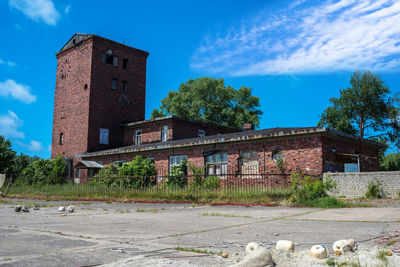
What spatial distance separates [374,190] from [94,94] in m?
26.0

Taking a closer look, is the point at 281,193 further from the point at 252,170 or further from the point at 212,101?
the point at 212,101

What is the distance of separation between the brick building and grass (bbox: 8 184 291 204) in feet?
17.6

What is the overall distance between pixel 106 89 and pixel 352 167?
2385 centimetres

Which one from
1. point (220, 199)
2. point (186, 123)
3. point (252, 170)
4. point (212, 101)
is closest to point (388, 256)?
point (220, 199)

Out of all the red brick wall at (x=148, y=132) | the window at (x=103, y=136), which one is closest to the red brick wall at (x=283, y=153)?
the red brick wall at (x=148, y=132)

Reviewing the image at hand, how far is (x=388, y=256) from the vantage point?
10.6ft

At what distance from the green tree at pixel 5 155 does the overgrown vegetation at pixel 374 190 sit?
112ft

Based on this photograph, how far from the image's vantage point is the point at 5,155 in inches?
1435

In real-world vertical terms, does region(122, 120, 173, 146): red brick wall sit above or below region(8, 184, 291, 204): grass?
above

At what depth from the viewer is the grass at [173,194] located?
527 inches

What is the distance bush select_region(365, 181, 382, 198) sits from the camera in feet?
47.3

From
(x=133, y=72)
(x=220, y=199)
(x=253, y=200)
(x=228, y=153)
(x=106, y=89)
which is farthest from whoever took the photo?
(x=133, y=72)

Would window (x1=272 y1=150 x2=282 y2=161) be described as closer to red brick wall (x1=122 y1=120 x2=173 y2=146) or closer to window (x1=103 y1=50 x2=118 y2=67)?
red brick wall (x1=122 y1=120 x2=173 y2=146)

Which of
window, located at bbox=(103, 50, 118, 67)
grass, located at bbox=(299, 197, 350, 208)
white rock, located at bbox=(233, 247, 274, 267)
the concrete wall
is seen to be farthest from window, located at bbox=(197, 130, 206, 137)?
white rock, located at bbox=(233, 247, 274, 267)
